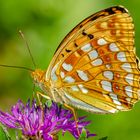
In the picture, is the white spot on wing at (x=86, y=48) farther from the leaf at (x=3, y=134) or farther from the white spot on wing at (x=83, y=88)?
the leaf at (x=3, y=134)

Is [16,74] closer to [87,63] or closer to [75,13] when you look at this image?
[75,13]

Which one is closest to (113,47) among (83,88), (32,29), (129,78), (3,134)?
(129,78)

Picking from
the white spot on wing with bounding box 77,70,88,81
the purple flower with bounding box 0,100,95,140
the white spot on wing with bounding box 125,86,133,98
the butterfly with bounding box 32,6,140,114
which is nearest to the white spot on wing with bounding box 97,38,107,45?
the butterfly with bounding box 32,6,140,114

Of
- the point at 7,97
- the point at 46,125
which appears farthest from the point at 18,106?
the point at 7,97

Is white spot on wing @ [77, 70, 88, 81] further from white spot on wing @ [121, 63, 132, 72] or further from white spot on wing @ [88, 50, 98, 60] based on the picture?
white spot on wing @ [121, 63, 132, 72]

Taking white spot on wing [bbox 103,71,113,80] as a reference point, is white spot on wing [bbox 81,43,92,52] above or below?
above

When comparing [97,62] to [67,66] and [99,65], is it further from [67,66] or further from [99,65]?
[67,66]
